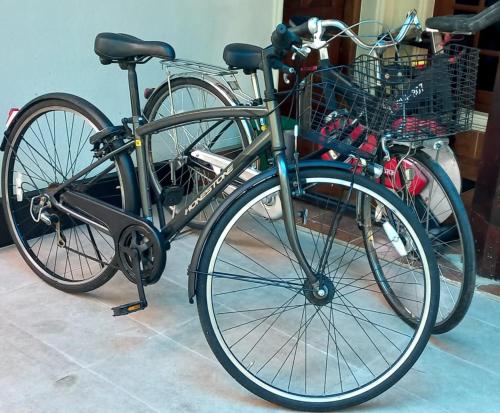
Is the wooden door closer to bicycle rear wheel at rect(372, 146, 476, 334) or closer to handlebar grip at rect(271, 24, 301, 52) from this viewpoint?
bicycle rear wheel at rect(372, 146, 476, 334)

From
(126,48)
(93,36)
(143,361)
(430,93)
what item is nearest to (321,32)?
(430,93)

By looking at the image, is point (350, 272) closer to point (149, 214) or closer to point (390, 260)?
point (390, 260)

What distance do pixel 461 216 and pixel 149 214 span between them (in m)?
0.99

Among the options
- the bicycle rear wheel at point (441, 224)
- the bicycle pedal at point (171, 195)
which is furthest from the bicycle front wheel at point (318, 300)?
the bicycle pedal at point (171, 195)

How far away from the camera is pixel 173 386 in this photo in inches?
84.2

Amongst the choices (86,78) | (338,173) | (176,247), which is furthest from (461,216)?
(86,78)

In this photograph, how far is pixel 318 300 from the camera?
201 centimetres

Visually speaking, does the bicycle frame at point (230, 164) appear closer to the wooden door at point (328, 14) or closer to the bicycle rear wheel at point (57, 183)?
the bicycle rear wheel at point (57, 183)

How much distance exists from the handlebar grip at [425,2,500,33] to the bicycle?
43 cm

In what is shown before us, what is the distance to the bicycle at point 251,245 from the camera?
6.48 feet

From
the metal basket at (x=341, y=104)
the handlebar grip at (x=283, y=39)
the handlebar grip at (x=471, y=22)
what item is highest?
the handlebar grip at (x=471, y=22)

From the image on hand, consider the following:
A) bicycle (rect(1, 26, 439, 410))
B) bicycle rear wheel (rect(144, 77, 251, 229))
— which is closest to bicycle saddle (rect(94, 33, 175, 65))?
bicycle (rect(1, 26, 439, 410))

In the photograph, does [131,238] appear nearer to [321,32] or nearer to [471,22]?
[321,32]

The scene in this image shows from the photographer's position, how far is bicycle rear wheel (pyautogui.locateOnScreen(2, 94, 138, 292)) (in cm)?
249
